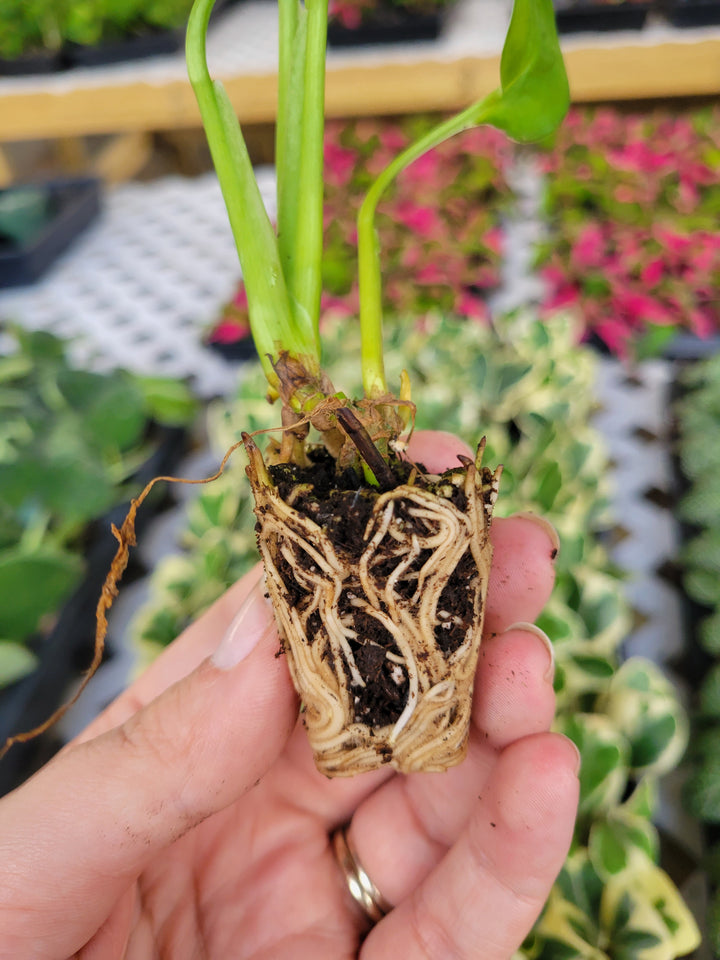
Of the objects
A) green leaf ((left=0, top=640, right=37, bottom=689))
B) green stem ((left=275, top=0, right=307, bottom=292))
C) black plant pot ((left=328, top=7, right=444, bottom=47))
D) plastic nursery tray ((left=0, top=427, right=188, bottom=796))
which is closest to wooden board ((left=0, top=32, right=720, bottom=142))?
black plant pot ((left=328, top=7, right=444, bottom=47))

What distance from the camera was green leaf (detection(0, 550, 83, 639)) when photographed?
0.69 m

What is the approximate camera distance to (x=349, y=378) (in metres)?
0.86

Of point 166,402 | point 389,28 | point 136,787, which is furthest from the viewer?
point 389,28

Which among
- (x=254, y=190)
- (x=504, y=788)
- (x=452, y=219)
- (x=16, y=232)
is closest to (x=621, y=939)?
(x=504, y=788)

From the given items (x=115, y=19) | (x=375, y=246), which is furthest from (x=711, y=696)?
(x=115, y=19)

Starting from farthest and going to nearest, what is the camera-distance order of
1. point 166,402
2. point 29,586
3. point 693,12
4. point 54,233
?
1. point 54,233
2. point 693,12
3. point 166,402
4. point 29,586

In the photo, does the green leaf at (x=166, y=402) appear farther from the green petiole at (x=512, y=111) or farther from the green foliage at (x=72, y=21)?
the green foliage at (x=72, y=21)

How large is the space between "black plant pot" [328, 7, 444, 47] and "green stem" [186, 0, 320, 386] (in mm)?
1187

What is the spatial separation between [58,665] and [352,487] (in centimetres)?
55

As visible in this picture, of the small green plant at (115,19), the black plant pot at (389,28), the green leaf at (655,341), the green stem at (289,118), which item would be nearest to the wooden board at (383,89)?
the black plant pot at (389,28)

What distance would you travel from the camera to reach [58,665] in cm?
77

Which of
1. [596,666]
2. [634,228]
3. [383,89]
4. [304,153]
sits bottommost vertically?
[596,666]

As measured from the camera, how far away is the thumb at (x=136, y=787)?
0.36 metres

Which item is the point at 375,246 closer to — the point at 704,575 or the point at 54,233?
the point at 704,575
